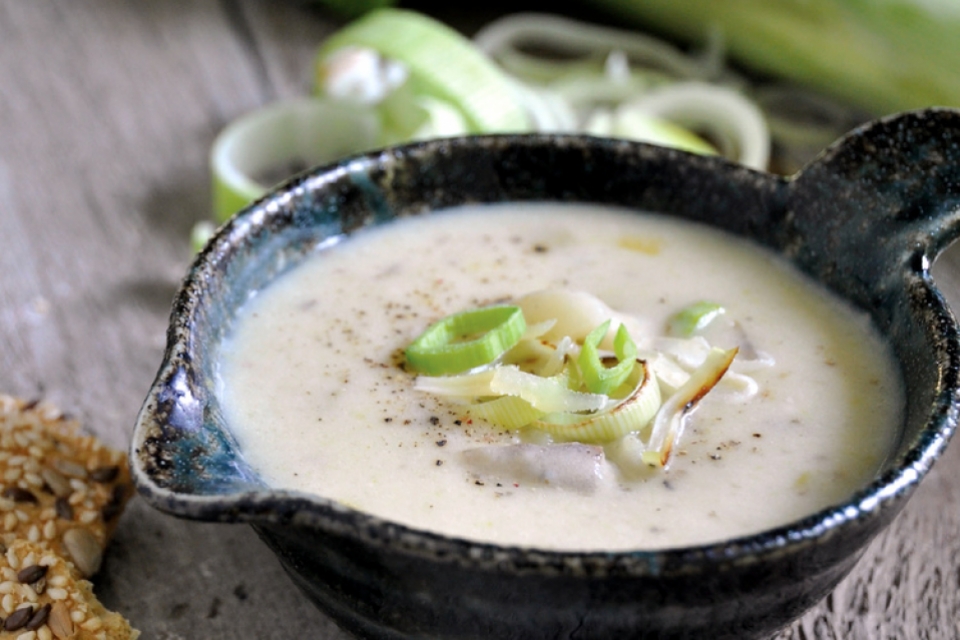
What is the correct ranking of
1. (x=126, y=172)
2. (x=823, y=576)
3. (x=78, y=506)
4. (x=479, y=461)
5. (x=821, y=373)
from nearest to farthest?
(x=823, y=576) < (x=479, y=461) < (x=821, y=373) < (x=78, y=506) < (x=126, y=172)

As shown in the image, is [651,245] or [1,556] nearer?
[1,556]

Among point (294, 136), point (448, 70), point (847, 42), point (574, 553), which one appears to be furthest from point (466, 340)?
point (847, 42)

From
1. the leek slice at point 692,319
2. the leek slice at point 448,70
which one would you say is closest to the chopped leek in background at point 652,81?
the leek slice at point 448,70

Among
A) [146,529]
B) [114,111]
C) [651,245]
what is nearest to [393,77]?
[114,111]

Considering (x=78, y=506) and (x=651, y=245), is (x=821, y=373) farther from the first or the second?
(x=78, y=506)

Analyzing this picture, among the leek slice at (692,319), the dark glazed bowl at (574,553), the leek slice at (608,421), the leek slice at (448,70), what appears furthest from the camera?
the leek slice at (448,70)

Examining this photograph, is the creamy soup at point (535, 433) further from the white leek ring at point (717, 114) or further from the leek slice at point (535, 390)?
the white leek ring at point (717, 114)

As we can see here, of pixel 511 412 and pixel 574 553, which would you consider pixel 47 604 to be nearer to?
pixel 511 412
